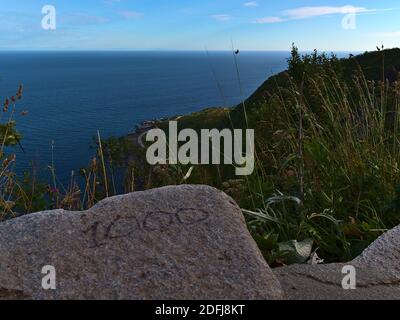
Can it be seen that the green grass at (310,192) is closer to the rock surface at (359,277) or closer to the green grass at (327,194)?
the green grass at (327,194)

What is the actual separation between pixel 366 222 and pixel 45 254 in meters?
2.88

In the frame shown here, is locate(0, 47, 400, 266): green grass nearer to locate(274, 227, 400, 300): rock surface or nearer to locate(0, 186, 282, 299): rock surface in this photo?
locate(274, 227, 400, 300): rock surface

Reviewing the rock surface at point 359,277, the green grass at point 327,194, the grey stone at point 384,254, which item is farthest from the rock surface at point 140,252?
the grey stone at point 384,254

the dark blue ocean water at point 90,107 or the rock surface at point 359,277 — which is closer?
the rock surface at point 359,277

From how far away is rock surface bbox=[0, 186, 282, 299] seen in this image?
265 centimetres

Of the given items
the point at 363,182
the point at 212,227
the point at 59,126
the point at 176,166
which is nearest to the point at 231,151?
the point at 176,166

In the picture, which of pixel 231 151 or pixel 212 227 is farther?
pixel 231 151

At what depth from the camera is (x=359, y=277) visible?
3324 mm

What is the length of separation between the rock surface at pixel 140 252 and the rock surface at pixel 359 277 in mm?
445

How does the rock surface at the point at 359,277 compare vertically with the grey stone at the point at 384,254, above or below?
below

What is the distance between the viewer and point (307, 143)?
18.0 feet

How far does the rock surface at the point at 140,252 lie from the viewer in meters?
2.65
